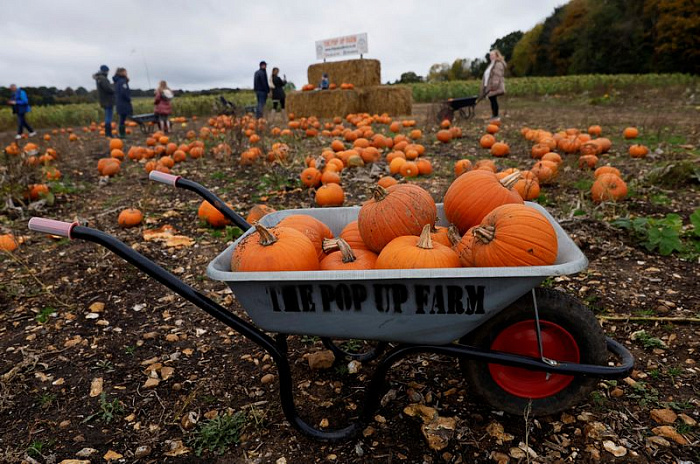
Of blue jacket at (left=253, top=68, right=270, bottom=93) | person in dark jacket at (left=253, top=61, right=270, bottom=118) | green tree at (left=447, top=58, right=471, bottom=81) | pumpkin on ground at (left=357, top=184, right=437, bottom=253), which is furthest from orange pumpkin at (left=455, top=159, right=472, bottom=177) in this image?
green tree at (left=447, top=58, right=471, bottom=81)

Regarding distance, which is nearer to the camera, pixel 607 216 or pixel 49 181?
pixel 607 216

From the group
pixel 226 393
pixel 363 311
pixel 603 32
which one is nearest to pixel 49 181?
pixel 226 393

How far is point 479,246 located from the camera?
68.6 inches

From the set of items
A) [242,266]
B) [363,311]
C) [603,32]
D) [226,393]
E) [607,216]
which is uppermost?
[603,32]

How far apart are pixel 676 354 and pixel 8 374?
394cm

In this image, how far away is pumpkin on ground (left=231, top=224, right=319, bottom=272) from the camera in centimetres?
178

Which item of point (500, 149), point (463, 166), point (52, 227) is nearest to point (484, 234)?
point (52, 227)

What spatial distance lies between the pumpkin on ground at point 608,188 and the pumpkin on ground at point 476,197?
2822mm

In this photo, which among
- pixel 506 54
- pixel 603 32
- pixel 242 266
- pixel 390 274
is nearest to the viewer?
pixel 390 274

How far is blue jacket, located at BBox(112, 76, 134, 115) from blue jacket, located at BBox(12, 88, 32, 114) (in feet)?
12.1

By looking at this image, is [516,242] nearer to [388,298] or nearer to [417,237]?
[417,237]

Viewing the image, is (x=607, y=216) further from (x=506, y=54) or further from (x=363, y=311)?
Result: (x=506, y=54)

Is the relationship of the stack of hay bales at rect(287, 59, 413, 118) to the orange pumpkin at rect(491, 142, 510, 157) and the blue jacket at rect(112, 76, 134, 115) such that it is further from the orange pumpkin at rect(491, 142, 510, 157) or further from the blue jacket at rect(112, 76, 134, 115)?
the orange pumpkin at rect(491, 142, 510, 157)

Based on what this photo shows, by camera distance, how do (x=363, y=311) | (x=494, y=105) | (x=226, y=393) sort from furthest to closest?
(x=494, y=105)
(x=226, y=393)
(x=363, y=311)
